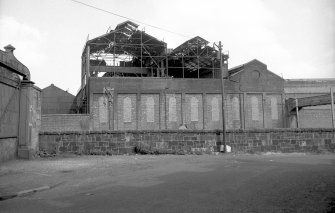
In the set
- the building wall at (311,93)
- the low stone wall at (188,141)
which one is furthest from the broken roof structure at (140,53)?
the low stone wall at (188,141)

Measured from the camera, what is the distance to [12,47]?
1694 centimetres

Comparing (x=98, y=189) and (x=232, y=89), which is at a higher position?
(x=232, y=89)

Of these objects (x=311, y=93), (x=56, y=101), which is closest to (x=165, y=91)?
(x=56, y=101)

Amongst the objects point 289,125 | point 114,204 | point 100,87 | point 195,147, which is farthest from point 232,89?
point 114,204

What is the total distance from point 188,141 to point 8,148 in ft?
30.8

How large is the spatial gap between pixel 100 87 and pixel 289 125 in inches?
956

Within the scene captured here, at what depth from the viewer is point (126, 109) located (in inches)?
1508

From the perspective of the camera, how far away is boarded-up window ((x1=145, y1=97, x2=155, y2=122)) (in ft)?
128

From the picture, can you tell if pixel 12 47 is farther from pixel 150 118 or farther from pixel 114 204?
pixel 150 118

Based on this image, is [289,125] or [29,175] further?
[289,125]

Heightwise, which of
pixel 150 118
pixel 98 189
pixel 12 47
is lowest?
pixel 98 189

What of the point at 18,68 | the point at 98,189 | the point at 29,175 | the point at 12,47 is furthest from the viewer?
the point at 12,47

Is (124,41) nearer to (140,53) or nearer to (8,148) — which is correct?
(140,53)

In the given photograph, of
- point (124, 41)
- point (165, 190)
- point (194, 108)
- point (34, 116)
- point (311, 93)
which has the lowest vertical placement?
point (165, 190)
